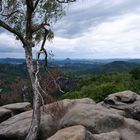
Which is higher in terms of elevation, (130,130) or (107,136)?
(107,136)

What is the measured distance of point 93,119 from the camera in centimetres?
2055

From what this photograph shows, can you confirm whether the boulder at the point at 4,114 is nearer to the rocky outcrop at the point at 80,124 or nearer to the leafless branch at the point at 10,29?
the rocky outcrop at the point at 80,124

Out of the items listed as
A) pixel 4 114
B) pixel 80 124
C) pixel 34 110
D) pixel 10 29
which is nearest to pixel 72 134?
pixel 80 124

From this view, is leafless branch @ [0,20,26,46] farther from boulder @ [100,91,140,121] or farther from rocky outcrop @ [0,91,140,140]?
boulder @ [100,91,140,121]

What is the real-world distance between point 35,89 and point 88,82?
49.3m

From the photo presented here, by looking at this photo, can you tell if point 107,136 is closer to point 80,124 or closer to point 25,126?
point 80,124

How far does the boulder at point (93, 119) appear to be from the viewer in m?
20.3

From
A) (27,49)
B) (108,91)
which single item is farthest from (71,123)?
(108,91)

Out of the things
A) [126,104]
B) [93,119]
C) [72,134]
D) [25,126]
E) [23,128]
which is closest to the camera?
[72,134]

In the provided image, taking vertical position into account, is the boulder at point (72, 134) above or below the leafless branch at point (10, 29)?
below

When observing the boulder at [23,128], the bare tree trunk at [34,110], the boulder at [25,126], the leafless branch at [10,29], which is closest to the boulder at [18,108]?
the boulder at [25,126]

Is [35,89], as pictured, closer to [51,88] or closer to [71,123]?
[51,88]

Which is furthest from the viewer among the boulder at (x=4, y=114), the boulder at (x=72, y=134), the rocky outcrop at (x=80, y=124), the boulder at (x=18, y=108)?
the boulder at (x=18, y=108)

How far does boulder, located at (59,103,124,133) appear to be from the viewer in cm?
2027
